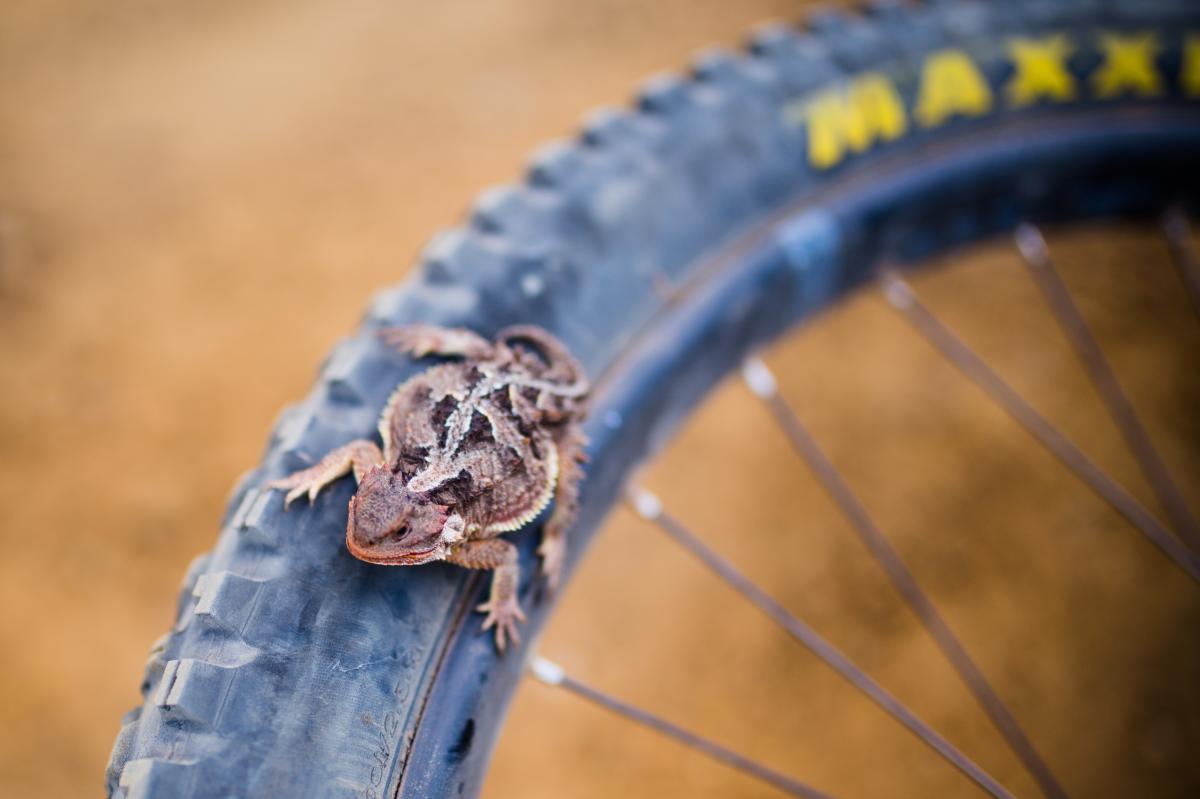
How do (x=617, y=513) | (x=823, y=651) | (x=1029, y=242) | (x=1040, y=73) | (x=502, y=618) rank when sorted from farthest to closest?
(x=617, y=513)
(x=1029, y=242)
(x=1040, y=73)
(x=823, y=651)
(x=502, y=618)

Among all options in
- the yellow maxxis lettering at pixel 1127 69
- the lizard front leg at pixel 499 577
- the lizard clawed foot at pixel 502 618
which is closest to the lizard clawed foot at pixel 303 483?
the lizard front leg at pixel 499 577

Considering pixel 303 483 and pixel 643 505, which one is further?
pixel 643 505

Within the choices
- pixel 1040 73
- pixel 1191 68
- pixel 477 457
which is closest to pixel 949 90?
pixel 1040 73

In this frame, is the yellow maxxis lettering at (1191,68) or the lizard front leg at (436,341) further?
the yellow maxxis lettering at (1191,68)

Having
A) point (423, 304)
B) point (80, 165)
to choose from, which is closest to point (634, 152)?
point (423, 304)

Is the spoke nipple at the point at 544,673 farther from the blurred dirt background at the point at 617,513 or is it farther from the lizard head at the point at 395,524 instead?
the blurred dirt background at the point at 617,513

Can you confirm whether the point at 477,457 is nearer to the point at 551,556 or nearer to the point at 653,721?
the point at 551,556

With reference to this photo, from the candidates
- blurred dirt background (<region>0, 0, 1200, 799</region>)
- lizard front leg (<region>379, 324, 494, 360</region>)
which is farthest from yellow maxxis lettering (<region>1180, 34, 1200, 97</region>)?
lizard front leg (<region>379, 324, 494, 360</region>)
